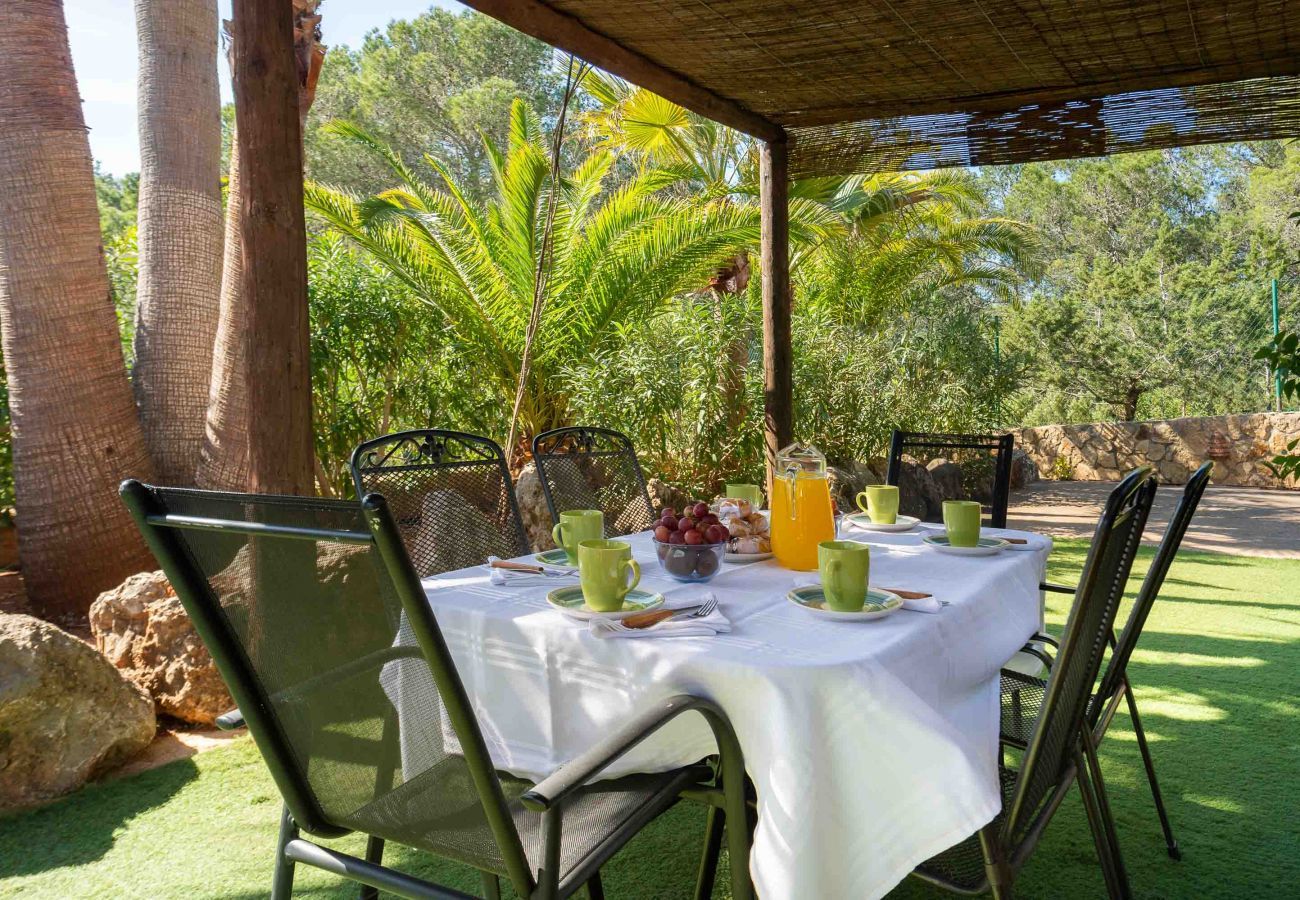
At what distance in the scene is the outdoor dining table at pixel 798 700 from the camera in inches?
55.6

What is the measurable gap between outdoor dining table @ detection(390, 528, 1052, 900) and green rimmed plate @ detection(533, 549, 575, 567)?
→ 0.13 m

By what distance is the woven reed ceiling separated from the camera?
11.4 feet

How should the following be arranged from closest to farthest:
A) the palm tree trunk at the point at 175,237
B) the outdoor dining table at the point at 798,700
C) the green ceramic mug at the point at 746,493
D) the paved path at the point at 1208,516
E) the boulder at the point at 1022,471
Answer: the outdoor dining table at the point at 798,700
the green ceramic mug at the point at 746,493
the palm tree trunk at the point at 175,237
the paved path at the point at 1208,516
the boulder at the point at 1022,471

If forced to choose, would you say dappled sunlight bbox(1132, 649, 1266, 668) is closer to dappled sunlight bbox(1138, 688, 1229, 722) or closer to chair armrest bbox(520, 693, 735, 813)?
dappled sunlight bbox(1138, 688, 1229, 722)

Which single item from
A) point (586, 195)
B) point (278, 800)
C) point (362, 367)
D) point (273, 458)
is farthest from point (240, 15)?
point (586, 195)

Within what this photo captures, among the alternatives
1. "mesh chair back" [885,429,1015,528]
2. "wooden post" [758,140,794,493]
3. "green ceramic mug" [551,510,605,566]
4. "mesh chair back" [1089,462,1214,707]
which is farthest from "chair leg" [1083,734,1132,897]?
"wooden post" [758,140,794,493]

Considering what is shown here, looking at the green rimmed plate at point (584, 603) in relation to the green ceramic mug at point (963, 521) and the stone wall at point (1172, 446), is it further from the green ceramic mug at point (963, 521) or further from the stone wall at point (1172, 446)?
the stone wall at point (1172, 446)

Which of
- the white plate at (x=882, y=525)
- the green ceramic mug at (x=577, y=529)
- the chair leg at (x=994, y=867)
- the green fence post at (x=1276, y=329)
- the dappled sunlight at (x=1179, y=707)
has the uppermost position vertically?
the green fence post at (x=1276, y=329)

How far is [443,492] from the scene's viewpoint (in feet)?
8.64

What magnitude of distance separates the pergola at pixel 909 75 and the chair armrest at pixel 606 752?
206 cm

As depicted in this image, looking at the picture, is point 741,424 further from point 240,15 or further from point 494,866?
point 494,866

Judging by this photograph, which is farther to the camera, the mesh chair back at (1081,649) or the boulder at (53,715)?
the boulder at (53,715)

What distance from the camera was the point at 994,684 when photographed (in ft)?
6.19

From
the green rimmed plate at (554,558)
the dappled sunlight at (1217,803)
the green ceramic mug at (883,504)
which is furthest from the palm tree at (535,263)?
the dappled sunlight at (1217,803)
